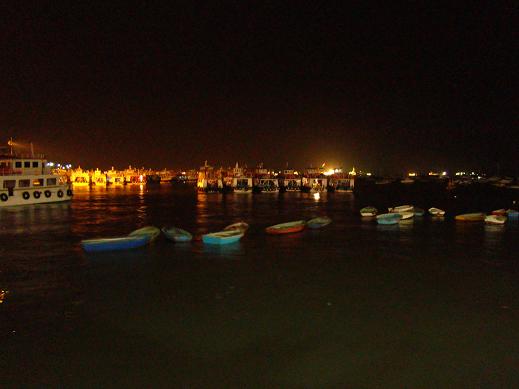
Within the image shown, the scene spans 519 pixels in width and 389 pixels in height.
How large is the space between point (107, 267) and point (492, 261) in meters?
16.6

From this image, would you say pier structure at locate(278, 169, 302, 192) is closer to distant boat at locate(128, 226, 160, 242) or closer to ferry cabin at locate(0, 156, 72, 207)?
ferry cabin at locate(0, 156, 72, 207)

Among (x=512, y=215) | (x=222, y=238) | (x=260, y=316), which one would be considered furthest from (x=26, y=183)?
(x=512, y=215)

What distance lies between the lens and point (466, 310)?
488 inches

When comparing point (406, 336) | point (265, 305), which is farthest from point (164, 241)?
point (406, 336)

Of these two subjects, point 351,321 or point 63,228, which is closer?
point 351,321

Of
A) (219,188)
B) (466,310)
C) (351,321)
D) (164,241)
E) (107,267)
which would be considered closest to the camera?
(351,321)

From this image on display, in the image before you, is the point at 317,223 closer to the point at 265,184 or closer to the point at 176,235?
the point at 176,235

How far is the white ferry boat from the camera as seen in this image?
43.2 meters

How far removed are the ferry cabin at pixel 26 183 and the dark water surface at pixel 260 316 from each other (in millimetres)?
23734

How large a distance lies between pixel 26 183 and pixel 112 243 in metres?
31.7

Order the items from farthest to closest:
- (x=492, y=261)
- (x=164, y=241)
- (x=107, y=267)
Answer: (x=164, y=241) < (x=492, y=261) < (x=107, y=267)

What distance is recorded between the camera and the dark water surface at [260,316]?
8742mm

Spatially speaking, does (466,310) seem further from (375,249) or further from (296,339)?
(375,249)

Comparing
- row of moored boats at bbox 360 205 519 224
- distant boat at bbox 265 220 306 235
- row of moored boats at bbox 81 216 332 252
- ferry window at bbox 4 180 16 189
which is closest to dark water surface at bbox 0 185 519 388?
row of moored boats at bbox 81 216 332 252
